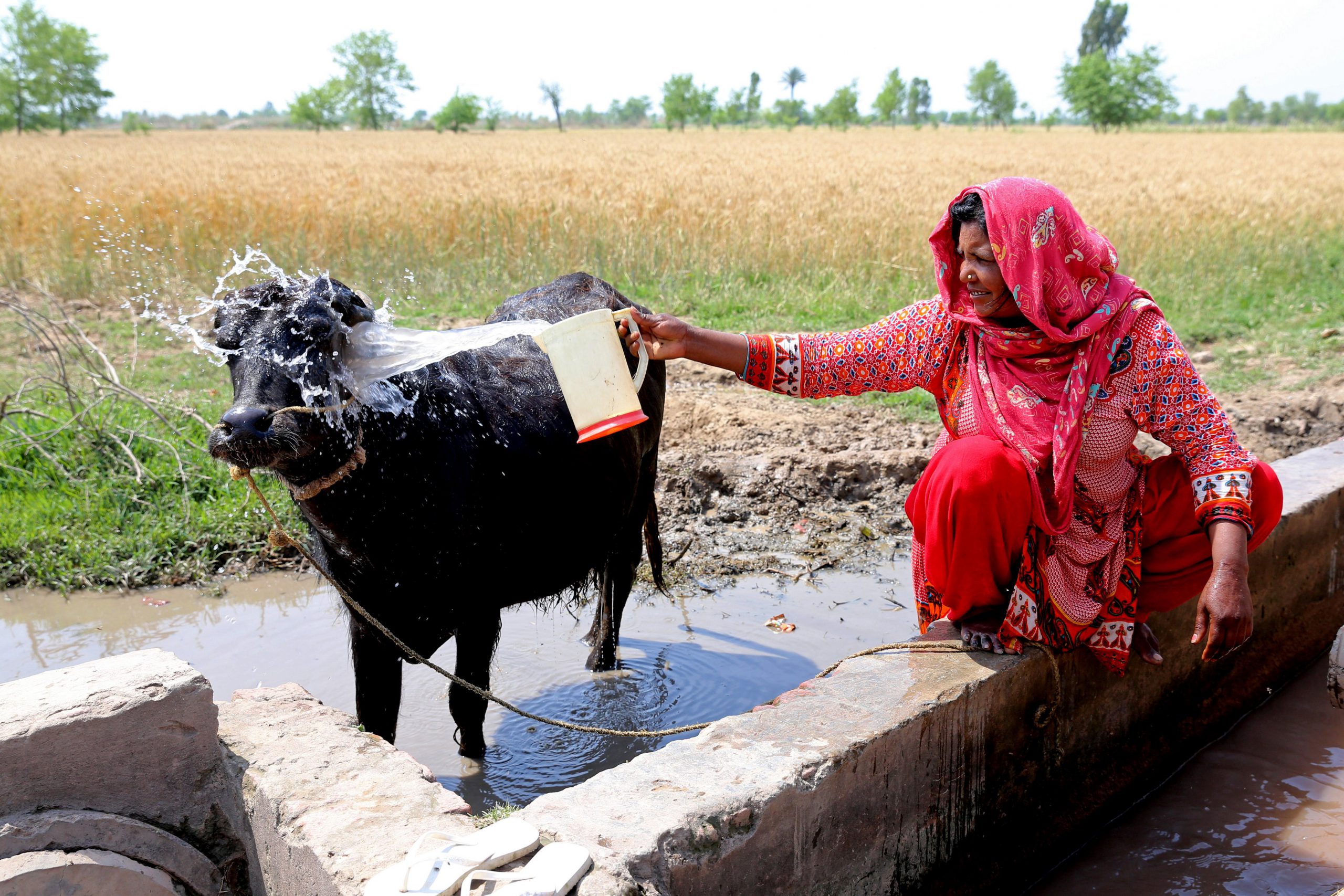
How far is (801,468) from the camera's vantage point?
547 centimetres

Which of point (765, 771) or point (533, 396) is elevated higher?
point (533, 396)

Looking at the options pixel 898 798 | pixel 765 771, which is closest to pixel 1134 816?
pixel 898 798

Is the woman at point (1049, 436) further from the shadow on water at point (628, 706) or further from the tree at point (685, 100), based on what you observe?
the tree at point (685, 100)

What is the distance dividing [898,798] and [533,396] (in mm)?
1608

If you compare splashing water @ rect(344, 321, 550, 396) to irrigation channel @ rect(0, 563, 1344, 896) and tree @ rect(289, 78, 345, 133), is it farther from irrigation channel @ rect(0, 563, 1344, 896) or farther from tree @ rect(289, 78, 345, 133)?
tree @ rect(289, 78, 345, 133)

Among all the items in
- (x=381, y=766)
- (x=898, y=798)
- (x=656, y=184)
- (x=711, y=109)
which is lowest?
(x=898, y=798)

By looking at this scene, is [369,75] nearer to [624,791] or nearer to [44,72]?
A: [44,72]

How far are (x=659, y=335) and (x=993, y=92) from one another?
108m

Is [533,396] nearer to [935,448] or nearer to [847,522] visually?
[847,522]

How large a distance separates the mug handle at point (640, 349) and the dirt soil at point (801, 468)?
212 cm

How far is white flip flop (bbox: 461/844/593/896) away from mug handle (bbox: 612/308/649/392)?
1.18m

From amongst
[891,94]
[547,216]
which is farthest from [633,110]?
[547,216]

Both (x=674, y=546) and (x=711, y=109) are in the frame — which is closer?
(x=674, y=546)

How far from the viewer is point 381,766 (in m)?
2.13
